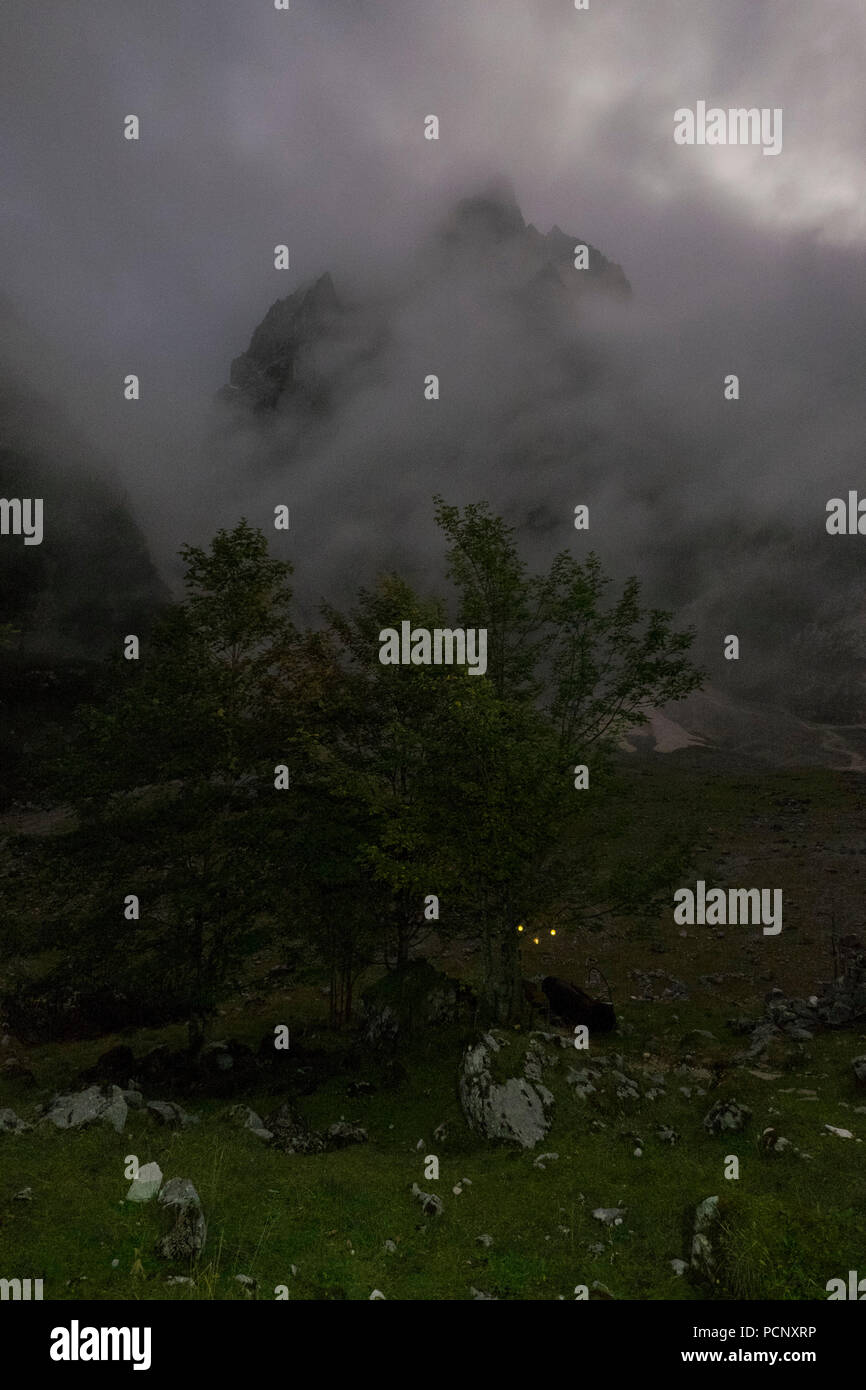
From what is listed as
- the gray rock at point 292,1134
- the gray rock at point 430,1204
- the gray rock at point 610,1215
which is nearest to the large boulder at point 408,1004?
the gray rock at point 292,1134

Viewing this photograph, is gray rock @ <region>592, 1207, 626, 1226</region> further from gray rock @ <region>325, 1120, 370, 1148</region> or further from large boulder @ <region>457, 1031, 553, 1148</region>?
gray rock @ <region>325, 1120, 370, 1148</region>

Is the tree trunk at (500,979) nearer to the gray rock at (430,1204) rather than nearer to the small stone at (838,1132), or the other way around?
the gray rock at (430,1204)

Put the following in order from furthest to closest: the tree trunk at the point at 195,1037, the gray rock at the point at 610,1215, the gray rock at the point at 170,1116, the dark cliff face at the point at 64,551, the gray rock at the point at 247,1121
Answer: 1. the dark cliff face at the point at 64,551
2. the tree trunk at the point at 195,1037
3. the gray rock at the point at 247,1121
4. the gray rock at the point at 170,1116
5. the gray rock at the point at 610,1215

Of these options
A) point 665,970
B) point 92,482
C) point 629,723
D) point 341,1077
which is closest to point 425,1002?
point 341,1077

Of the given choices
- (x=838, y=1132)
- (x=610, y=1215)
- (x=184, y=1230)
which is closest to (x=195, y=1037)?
(x=184, y=1230)

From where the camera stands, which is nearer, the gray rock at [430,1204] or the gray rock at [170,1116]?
the gray rock at [430,1204]

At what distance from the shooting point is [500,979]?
20750 mm

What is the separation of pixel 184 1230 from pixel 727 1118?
12.0m

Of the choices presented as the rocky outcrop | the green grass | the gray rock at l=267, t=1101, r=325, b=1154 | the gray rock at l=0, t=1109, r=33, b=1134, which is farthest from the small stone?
the gray rock at l=0, t=1109, r=33, b=1134

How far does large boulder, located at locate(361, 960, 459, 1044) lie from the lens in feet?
72.2

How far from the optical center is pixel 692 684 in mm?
20109

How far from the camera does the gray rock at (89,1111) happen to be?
1416cm

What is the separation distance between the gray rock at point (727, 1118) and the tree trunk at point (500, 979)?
21.5 ft

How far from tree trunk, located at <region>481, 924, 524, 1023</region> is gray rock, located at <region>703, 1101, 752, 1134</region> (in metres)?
6.57
